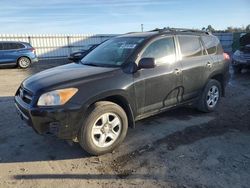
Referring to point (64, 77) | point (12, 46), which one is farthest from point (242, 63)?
point (12, 46)

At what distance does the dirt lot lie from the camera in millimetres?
3752

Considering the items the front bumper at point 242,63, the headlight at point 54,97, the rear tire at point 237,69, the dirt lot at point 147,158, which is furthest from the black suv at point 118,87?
the rear tire at point 237,69

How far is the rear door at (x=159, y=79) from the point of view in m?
4.89

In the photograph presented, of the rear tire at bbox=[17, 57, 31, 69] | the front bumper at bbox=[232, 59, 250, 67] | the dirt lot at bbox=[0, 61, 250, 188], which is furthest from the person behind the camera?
the rear tire at bbox=[17, 57, 31, 69]

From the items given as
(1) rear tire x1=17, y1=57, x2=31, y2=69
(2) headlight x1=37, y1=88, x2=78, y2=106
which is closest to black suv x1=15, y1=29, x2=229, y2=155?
(2) headlight x1=37, y1=88, x2=78, y2=106

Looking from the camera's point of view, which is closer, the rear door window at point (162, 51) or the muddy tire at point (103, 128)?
the muddy tire at point (103, 128)

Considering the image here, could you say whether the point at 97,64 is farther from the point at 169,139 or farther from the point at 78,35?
the point at 78,35

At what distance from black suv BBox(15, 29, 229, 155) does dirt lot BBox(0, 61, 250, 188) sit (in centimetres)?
35

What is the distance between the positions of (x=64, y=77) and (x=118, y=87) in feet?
2.66

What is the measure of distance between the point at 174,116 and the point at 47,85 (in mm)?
2973

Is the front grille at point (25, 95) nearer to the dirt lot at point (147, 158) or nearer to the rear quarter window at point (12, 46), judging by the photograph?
the dirt lot at point (147, 158)

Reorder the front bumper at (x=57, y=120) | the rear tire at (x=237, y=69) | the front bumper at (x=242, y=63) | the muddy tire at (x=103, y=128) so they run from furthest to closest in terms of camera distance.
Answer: the rear tire at (x=237, y=69), the front bumper at (x=242, y=63), the muddy tire at (x=103, y=128), the front bumper at (x=57, y=120)

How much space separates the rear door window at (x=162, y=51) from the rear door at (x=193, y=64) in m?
0.26

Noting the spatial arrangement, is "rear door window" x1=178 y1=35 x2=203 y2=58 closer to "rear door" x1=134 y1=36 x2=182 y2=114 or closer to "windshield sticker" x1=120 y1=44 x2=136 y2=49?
"rear door" x1=134 y1=36 x2=182 y2=114
